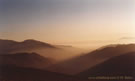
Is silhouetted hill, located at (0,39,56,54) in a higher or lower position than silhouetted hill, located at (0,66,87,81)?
higher

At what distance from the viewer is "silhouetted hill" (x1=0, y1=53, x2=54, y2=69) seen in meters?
1.82

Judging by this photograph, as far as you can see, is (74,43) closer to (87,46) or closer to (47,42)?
(87,46)

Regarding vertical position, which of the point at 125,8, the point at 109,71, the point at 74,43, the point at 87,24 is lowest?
the point at 109,71

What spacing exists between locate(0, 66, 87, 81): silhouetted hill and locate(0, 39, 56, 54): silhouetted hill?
16 centimetres

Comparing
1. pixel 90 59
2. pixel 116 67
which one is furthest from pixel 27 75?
pixel 116 67

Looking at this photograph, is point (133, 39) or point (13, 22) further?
point (13, 22)

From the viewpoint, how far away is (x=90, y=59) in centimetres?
179

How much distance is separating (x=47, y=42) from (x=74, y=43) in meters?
0.24

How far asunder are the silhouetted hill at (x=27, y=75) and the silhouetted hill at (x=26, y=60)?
38 millimetres

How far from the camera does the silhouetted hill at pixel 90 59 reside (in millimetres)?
1763

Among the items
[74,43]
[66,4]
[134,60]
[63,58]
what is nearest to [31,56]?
[63,58]

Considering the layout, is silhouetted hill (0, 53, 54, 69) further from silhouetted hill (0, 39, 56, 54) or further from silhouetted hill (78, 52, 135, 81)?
silhouetted hill (78, 52, 135, 81)

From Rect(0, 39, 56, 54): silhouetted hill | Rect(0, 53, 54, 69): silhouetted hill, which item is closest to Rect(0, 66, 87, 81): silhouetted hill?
Rect(0, 53, 54, 69): silhouetted hill

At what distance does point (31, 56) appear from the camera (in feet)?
6.02
